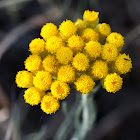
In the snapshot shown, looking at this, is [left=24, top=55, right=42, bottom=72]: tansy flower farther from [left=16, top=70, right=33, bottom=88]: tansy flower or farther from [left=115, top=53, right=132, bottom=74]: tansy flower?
[left=115, top=53, right=132, bottom=74]: tansy flower

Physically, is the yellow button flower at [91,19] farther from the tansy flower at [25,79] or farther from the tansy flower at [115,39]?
the tansy flower at [25,79]

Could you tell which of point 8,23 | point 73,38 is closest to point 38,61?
point 73,38

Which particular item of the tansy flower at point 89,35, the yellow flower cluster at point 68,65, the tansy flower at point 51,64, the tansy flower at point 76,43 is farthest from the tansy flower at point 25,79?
the tansy flower at point 89,35

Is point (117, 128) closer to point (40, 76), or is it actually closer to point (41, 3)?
point (40, 76)

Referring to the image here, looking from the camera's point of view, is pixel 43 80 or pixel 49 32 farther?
pixel 49 32

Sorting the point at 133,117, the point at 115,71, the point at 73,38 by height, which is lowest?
the point at 133,117

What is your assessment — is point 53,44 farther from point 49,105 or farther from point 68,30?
point 49,105

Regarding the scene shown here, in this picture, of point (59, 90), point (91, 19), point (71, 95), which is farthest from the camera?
point (71, 95)

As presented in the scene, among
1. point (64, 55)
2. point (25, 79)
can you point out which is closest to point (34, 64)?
point (25, 79)
